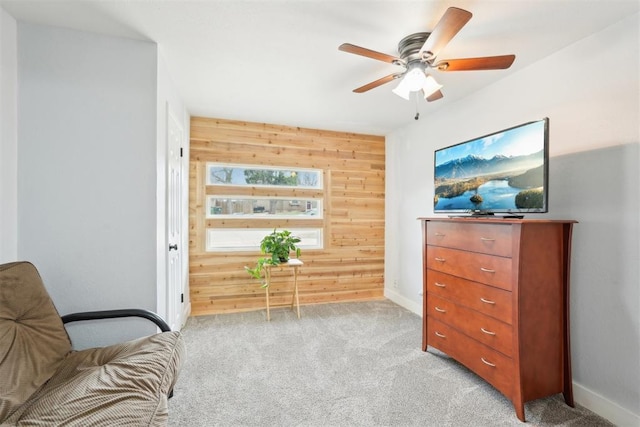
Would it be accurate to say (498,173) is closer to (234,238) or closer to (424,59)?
(424,59)

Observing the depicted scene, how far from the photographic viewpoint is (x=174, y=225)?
8.63 ft

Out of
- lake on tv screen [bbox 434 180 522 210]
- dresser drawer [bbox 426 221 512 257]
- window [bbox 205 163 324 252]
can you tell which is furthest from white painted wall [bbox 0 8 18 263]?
lake on tv screen [bbox 434 180 522 210]

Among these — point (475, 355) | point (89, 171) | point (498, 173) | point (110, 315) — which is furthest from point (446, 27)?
point (110, 315)

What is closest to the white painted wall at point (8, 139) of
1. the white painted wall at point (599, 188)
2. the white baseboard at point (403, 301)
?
the white painted wall at point (599, 188)

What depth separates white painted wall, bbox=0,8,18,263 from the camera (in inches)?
63.4

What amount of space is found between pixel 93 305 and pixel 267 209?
2.15m

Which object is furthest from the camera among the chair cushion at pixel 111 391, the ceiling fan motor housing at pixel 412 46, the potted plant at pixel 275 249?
the potted plant at pixel 275 249

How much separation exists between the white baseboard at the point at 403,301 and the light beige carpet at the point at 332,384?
1.42 ft

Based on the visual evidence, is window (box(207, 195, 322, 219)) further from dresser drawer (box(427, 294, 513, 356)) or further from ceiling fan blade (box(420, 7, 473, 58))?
ceiling fan blade (box(420, 7, 473, 58))

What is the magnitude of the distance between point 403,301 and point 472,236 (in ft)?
6.40

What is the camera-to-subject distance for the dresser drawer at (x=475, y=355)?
1758 mm

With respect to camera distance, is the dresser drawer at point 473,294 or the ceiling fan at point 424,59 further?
the dresser drawer at point 473,294

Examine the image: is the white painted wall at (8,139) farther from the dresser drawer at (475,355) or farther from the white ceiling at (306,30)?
the dresser drawer at (475,355)

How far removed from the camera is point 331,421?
1.66m
